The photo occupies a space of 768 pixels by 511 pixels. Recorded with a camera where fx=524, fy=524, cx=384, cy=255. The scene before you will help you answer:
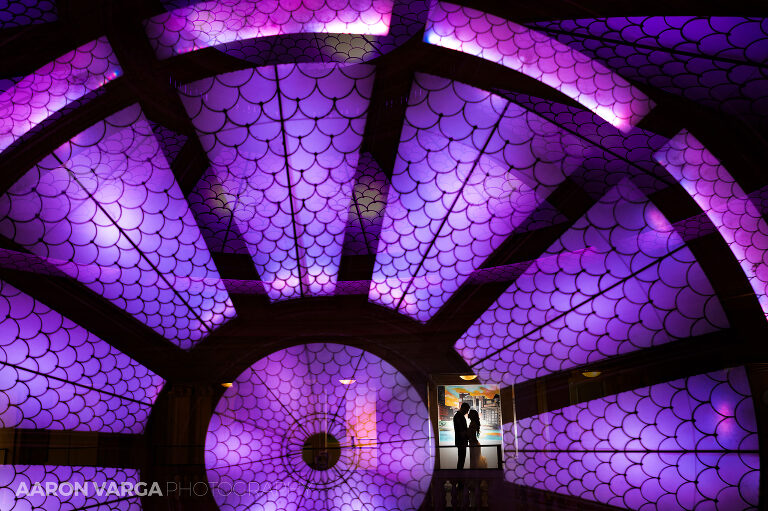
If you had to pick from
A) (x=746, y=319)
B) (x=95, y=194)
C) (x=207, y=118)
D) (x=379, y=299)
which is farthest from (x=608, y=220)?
(x=95, y=194)

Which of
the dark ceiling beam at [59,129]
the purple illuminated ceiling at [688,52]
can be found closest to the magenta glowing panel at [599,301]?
the purple illuminated ceiling at [688,52]

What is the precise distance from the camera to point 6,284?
5.18 metres

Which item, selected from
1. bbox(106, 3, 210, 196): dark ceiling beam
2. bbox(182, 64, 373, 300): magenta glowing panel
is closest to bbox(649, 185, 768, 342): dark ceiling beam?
bbox(182, 64, 373, 300): magenta glowing panel

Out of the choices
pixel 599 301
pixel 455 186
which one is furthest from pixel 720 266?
pixel 455 186

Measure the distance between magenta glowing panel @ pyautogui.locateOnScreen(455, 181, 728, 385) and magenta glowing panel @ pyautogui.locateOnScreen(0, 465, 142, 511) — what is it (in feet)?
10.5

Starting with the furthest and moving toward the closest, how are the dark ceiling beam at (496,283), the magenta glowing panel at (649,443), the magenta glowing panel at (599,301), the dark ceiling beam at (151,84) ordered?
the dark ceiling beam at (496,283)
the magenta glowing panel at (599,301)
the magenta glowing panel at (649,443)
the dark ceiling beam at (151,84)

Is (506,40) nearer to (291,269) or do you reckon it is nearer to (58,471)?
(291,269)

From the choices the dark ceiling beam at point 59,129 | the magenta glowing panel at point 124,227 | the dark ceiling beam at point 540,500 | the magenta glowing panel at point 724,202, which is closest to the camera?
the dark ceiling beam at point 540,500

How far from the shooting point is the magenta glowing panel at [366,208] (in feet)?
16.6

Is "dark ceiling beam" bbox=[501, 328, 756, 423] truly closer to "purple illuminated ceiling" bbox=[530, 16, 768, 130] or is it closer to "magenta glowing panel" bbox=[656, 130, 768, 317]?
"magenta glowing panel" bbox=[656, 130, 768, 317]

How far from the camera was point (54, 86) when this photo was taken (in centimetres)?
427

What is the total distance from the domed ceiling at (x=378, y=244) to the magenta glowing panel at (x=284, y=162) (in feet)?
0.09

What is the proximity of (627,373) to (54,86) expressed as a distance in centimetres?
562

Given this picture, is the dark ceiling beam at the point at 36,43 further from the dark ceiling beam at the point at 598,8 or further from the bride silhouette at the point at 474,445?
the bride silhouette at the point at 474,445
